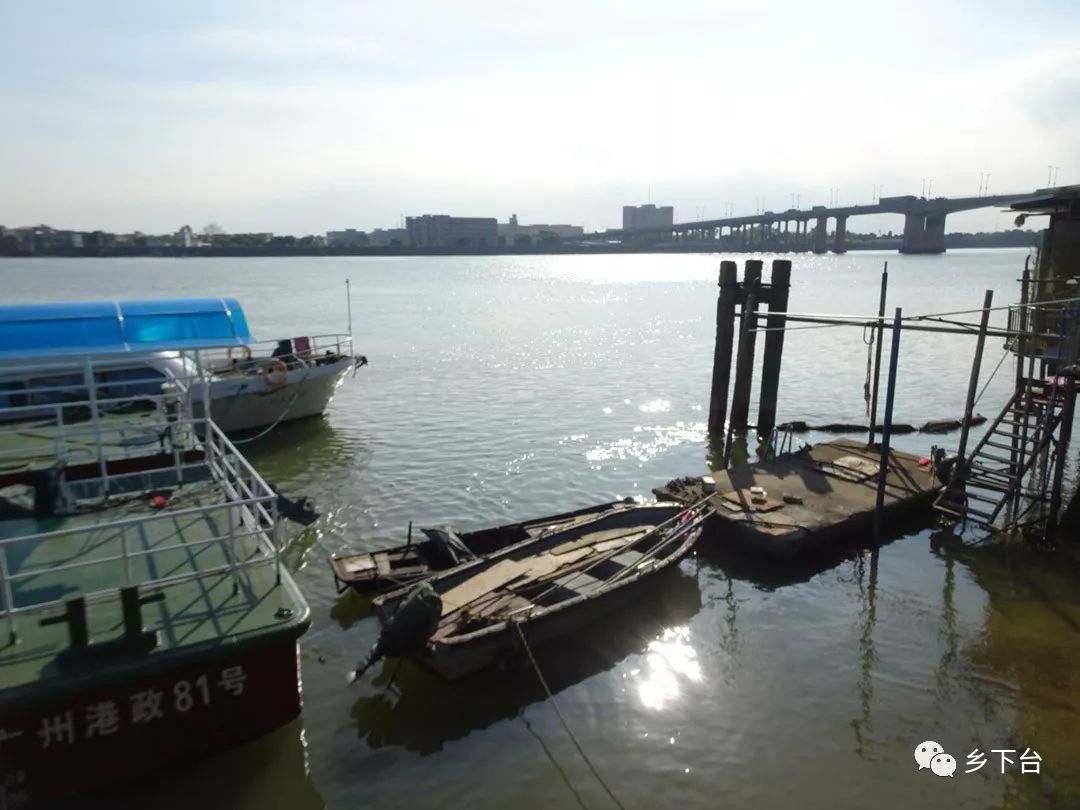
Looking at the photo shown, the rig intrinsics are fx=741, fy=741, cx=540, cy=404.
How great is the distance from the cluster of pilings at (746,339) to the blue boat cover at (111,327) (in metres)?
13.4

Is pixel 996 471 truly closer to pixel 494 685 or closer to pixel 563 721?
pixel 563 721

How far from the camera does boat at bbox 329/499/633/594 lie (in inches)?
476

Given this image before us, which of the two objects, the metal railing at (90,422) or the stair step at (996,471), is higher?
the metal railing at (90,422)

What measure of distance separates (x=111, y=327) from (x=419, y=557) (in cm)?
779

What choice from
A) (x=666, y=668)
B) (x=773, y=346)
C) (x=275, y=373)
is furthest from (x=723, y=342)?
(x=275, y=373)

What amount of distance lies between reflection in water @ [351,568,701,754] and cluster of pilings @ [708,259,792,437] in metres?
10.7

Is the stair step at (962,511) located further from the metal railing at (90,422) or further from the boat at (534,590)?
the metal railing at (90,422)

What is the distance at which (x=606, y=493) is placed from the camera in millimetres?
18422

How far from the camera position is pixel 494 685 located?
33.5 ft

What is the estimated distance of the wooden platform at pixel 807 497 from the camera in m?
14.2

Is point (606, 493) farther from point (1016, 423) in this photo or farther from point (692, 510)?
point (1016, 423)

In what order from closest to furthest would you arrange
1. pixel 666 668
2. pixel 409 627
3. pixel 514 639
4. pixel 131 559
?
pixel 131 559
pixel 409 627
pixel 514 639
pixel 666 668

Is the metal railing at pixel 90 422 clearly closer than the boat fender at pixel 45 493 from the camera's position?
No

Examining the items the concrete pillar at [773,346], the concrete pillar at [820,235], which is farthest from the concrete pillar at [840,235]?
the concrete pillar at [773,346]
